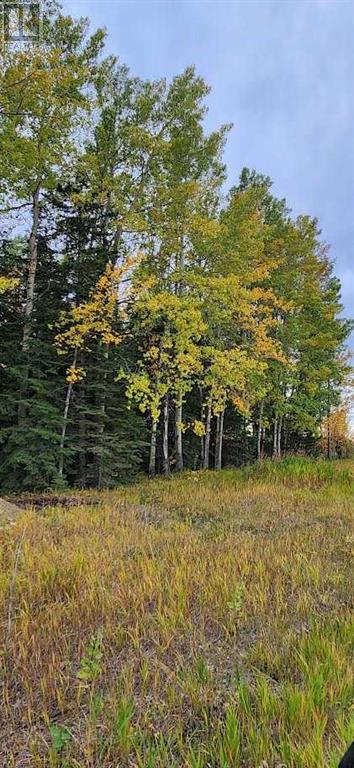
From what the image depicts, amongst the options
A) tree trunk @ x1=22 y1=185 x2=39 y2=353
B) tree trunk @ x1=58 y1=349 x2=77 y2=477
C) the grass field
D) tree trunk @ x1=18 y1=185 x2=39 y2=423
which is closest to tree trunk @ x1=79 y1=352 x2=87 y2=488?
tree trunk @ x1=58 y1=349 x2=77 y2=477

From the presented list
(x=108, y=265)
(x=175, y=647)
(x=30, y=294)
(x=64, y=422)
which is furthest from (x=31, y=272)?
(x=175, y=647)

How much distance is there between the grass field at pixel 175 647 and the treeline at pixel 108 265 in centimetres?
598

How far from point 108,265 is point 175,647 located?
31.7 ft

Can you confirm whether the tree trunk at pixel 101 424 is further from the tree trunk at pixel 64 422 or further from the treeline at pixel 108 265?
the tree trunk at pixel 64 422

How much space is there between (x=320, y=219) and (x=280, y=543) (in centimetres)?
1917

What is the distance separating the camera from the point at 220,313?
12.4m

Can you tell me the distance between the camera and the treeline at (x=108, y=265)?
11.1 meters

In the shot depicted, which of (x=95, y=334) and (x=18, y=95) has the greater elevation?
(x=18, y=95)

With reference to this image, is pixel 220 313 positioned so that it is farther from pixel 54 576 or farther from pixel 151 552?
pixel 54 576

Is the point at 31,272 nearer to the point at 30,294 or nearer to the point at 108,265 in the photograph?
the point at 30,294

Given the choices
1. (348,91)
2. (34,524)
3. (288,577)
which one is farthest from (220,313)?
(288,577)

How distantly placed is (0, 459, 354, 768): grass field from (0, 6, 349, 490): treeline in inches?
235

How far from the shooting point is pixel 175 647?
3.06 metres

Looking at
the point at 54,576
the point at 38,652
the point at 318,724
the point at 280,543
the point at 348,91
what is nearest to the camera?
the point at 318,724
